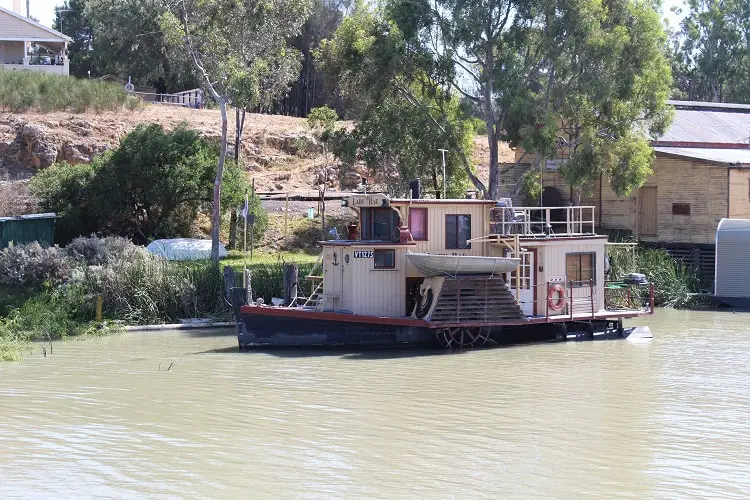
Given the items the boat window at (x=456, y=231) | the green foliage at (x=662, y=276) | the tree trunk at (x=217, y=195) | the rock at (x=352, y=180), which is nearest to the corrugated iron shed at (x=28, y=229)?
the tree trunk at (x=217, y=195)

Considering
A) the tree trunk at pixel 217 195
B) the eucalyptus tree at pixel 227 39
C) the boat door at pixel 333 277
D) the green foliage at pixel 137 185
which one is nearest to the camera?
the boat door at pixel 333 277

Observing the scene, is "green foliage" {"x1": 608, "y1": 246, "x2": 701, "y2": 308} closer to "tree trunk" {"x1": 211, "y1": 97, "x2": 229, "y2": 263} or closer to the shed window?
the shed window

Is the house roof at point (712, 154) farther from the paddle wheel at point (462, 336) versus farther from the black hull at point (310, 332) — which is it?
the black hull at point (310, 332)

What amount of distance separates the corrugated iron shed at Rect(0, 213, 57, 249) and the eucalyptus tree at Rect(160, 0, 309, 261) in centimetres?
511

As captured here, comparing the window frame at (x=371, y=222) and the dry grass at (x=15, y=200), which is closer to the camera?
the window frame at (x=371, y=222)

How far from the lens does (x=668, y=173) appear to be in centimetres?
3591

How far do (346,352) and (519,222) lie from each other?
16.2 feet

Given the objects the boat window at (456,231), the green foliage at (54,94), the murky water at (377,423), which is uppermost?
the green foliage at (54,94)

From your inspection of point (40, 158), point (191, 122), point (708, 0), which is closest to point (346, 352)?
point (40, 158)

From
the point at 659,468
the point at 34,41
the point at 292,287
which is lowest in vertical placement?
the point at 659,468

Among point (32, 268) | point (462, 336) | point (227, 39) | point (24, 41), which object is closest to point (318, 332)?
point (462, 336)

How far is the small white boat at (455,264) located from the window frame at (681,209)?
14812 millimetres

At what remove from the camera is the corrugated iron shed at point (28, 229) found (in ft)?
96.6

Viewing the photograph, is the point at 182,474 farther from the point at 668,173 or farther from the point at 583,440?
the point at 668,173
